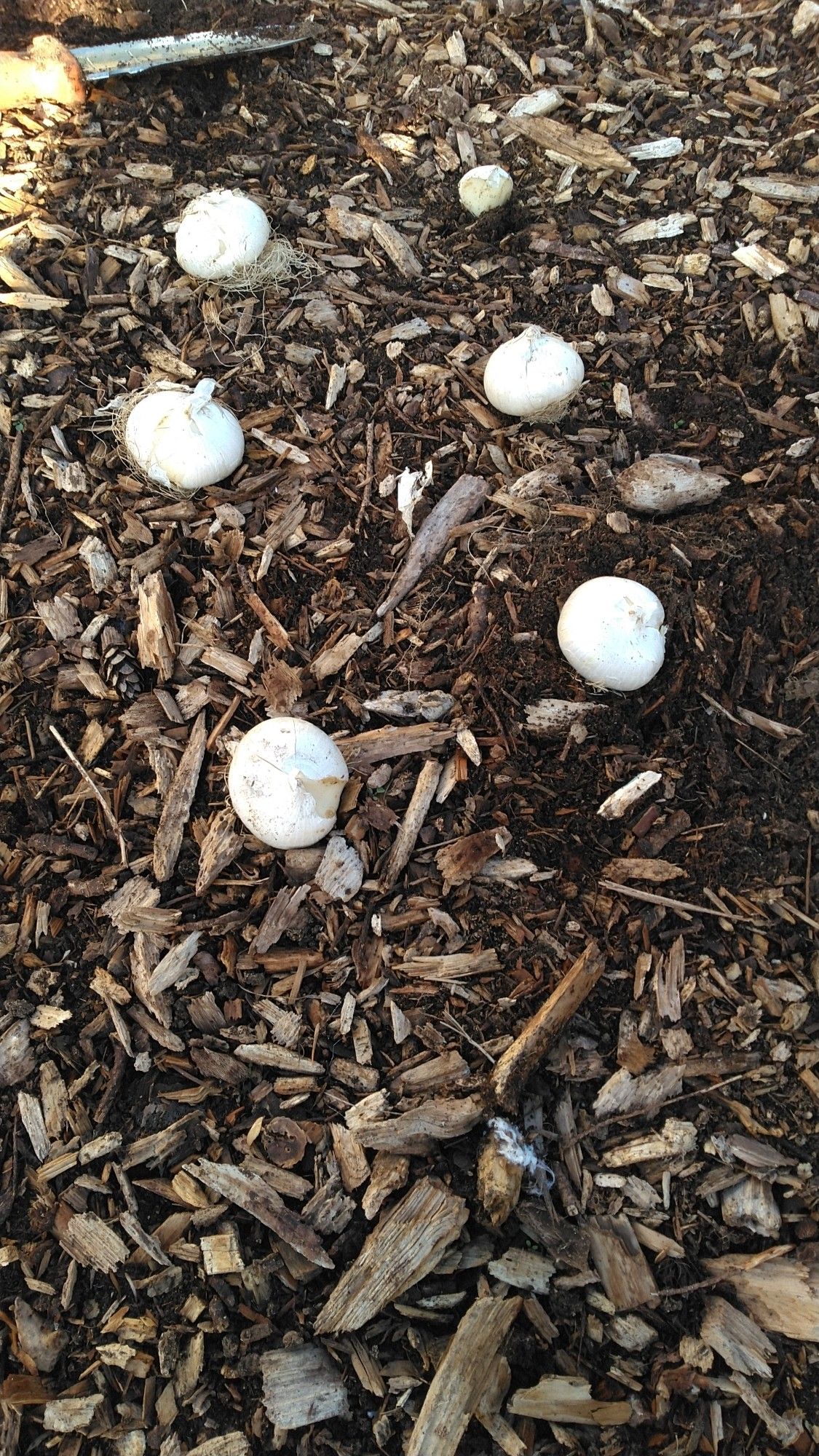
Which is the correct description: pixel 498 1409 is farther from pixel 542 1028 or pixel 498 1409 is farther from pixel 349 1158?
pixel 542 1028

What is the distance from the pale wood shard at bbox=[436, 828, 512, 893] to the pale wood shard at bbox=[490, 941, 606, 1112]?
1.22 feet

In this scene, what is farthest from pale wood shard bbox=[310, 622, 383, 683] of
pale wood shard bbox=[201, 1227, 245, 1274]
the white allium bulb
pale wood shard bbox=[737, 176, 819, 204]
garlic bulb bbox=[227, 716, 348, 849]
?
pale wood shard bbox=[737, 176, 819, 204]

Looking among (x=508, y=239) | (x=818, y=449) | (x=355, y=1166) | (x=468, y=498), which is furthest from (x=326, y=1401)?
(x=508, y=239)

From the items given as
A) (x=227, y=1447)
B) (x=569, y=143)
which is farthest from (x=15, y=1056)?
(x=569, y=143)

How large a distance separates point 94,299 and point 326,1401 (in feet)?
12.5

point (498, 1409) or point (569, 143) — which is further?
point (569, 143)

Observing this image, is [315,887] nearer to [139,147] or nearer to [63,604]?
[63,604]

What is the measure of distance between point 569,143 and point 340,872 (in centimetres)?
354

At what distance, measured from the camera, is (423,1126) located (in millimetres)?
2287

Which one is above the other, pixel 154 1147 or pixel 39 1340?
pixel 154 1147

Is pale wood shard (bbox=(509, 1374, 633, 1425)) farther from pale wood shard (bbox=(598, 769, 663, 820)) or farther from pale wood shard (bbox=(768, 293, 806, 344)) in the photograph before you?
pale wood shard (bbox=(768, 293, 806, 344))

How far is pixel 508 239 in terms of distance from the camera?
3824 mm

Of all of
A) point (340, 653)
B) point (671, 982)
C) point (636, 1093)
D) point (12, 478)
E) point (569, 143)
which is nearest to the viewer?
point (636, 1093)

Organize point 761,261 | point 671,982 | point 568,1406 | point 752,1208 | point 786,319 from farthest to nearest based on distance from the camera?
point 761,261, point 786,319, point 671,982, point 752,1208, point 568,1406
